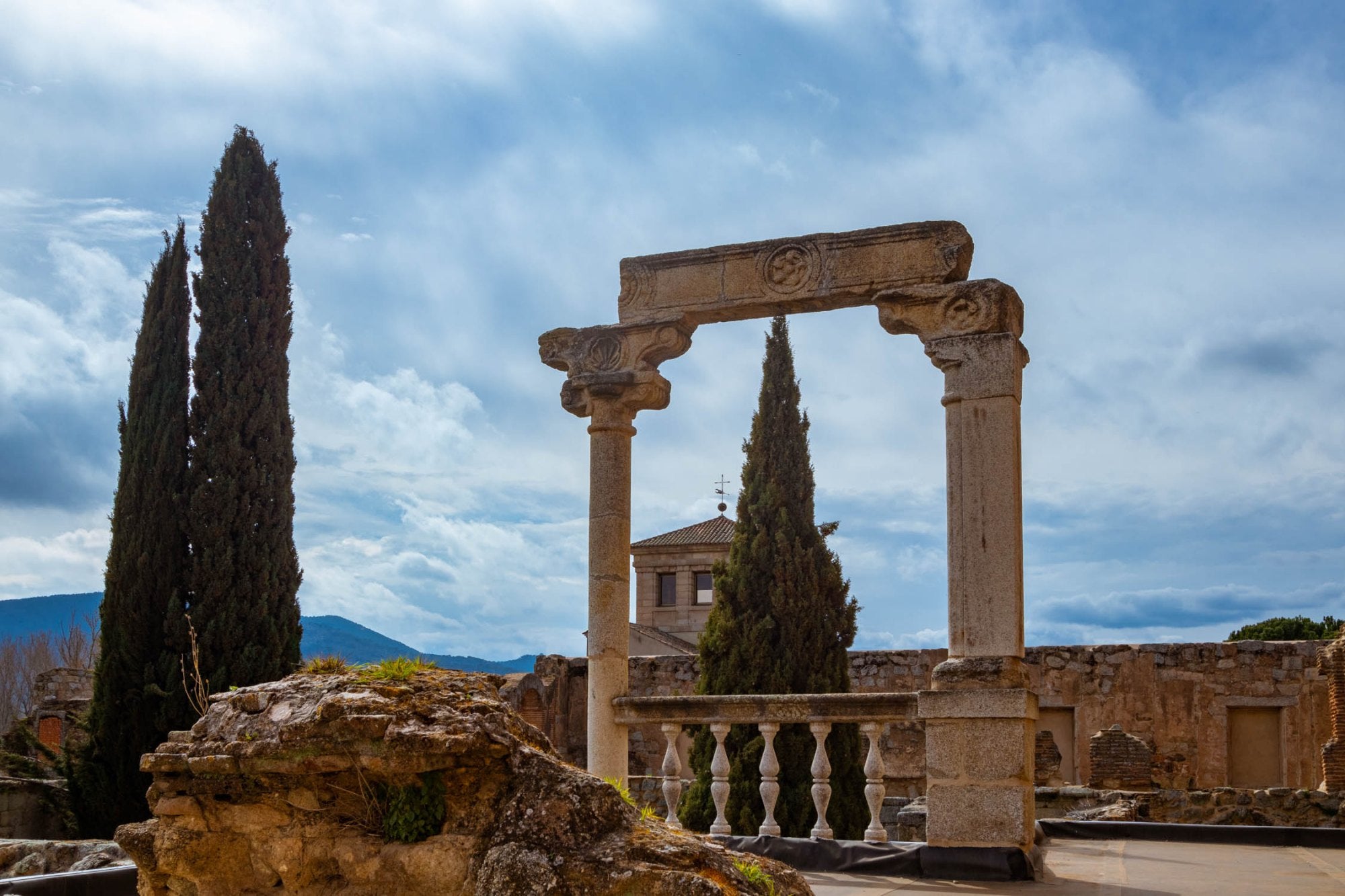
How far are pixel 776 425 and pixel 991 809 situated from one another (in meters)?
9.93

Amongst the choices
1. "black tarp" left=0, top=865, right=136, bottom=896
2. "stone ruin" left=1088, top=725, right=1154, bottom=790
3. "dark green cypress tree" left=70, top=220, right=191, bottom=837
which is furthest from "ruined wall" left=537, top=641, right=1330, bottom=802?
"black tarp" left=0, top=865, right=136, bottom=896

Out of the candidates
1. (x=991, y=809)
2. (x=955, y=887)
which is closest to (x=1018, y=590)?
(x=991, y=809)

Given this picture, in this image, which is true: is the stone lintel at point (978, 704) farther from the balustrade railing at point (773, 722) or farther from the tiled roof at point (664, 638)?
the tiled roof at point (664, 638)

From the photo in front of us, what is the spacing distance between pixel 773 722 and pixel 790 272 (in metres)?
2.88

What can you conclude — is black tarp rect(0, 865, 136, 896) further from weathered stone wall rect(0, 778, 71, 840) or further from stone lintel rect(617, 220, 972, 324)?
weathered stone wall rect(0, 778, 71, 840)

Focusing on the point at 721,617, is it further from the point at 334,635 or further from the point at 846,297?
the point at 334,635

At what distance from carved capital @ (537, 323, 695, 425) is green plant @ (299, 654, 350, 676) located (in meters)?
4.46

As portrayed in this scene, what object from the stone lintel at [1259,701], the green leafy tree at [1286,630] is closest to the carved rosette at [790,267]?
the stone lintel at [1259,701]

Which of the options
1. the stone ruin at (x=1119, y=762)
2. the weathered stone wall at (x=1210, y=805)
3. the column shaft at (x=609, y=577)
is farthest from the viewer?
the stone ruin at (x=1119, y=762)

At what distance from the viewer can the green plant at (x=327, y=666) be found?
4.71 meters

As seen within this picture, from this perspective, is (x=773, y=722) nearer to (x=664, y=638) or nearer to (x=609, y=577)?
(x=609, y=577)

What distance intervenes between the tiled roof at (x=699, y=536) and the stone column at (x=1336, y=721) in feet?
66.6

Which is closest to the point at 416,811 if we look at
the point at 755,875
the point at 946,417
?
the point at 755,875

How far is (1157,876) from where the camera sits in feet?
23.8
